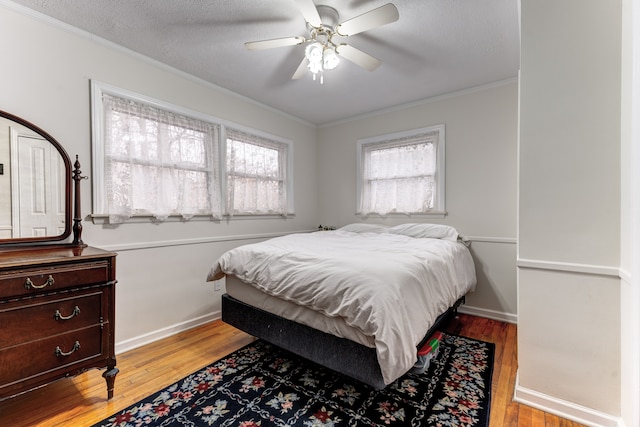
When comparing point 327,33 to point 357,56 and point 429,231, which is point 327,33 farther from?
point 429,231

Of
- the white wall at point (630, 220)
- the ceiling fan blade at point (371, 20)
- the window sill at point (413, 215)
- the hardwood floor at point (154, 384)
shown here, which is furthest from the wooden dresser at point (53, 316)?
the window sill at point (413, 215)

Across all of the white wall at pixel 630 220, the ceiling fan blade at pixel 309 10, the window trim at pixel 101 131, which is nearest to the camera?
the white wall at pixel 630 220

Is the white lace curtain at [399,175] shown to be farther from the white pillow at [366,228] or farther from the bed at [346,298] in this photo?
the bed at [346,298]

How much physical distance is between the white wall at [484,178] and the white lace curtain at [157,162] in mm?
2402

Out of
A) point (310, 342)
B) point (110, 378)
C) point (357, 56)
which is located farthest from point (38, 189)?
point (357, 56)

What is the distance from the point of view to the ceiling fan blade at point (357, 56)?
2021 mm

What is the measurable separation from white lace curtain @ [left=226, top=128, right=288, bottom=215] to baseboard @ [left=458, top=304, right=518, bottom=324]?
8.20 ft

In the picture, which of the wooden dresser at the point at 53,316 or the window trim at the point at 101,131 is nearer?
the wooden dresser at the point at 53,316

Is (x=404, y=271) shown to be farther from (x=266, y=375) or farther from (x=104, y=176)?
(x=104, y=176)

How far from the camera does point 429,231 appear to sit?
3041mm

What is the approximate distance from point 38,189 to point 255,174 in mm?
1959

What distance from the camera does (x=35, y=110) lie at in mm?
1940

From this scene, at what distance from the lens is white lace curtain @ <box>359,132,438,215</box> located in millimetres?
3422

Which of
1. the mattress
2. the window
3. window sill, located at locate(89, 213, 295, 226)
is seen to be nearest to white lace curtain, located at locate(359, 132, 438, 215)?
the window
